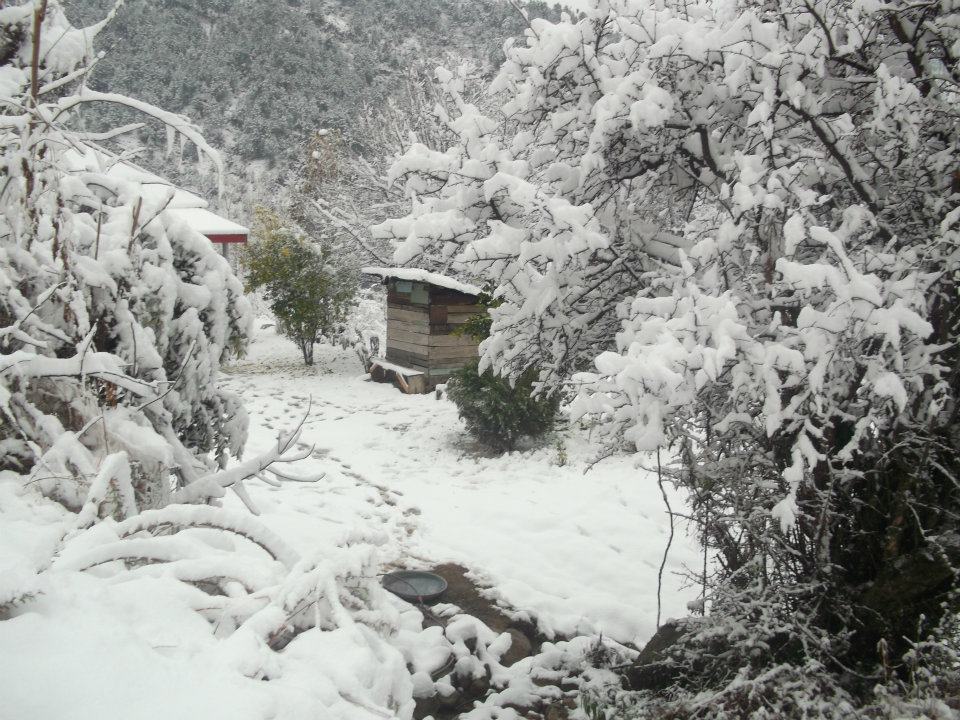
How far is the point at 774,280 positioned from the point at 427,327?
351 inches

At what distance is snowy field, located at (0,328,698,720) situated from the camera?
3.64 feet

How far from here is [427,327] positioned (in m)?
11.3

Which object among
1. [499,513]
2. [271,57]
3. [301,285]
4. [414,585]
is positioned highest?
[271,57]

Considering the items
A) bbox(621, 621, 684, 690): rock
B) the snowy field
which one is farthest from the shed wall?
bbox(621, 621, 684, 690): rock

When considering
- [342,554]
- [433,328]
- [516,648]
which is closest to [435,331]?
[433,328]

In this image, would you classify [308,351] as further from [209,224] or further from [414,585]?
[414,585]

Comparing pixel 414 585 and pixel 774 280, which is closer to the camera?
pixel 774 280

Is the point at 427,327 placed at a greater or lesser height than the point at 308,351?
greater

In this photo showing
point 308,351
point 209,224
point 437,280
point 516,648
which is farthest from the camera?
point 209,224

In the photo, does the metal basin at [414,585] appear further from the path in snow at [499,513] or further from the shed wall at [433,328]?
the shed wall at [433,328]

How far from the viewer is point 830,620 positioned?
2900 mm

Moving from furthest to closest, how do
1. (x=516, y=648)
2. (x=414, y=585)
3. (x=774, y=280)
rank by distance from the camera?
(x=414, y=585), (x=516, y=648), (x=774, y=280)

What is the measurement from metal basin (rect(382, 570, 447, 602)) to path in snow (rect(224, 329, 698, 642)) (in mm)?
510

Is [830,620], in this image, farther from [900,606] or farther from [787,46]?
[787,46]
